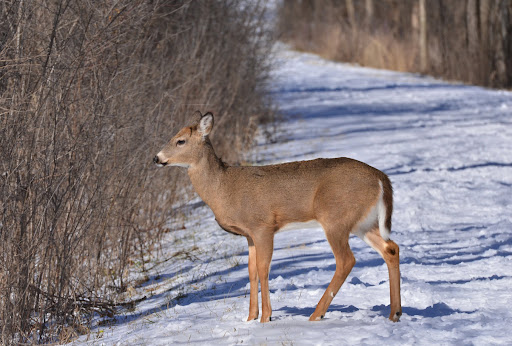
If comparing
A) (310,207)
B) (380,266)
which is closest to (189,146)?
(310,207)

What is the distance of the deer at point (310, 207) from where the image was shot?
5262mm

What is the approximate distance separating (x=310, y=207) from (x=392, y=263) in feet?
2.20

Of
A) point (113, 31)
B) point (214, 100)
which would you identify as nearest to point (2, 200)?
point (113, 31)

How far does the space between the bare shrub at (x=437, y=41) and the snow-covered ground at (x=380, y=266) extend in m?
3.77

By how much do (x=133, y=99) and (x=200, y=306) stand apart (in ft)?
7.22

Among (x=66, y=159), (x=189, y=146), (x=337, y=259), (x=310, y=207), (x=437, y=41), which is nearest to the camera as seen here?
(x=337, y=259)

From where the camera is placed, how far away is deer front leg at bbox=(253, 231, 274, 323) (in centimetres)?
535

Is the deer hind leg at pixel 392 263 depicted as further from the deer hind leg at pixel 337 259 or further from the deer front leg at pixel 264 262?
the deer front leg at pixel 264 262

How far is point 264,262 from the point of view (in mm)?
5375

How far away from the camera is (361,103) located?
19.2 m

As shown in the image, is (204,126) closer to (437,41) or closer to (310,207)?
(310,207)

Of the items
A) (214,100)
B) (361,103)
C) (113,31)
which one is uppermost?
(113,31)

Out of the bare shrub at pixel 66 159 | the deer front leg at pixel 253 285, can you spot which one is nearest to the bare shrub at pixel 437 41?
the bare shrub at pixel 66 159

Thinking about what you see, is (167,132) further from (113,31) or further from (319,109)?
(319,109)
